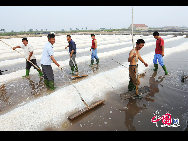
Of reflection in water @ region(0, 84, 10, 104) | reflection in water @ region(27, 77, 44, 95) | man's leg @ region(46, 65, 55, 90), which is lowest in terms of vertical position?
reflection in water @ region(0, 84, 10, 104)

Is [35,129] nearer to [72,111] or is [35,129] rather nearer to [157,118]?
[72,111]

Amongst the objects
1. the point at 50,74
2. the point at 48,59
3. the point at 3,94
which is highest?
the point at 48,59

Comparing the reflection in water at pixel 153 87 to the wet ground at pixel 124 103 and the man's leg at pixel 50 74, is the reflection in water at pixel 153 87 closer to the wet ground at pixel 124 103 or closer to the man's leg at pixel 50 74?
the wet ground at pixel 124 103

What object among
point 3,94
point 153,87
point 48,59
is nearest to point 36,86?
point 3,94

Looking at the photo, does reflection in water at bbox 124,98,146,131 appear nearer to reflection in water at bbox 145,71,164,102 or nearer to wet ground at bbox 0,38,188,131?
wet ground at bbox 0,38,188,131

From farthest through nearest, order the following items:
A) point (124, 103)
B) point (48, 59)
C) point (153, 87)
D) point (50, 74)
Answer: point (153, 87) → point (50, 74) → point (48, 59) → point (124, 103)

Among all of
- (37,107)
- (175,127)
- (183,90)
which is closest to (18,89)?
(37,107)

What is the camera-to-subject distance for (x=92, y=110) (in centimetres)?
496

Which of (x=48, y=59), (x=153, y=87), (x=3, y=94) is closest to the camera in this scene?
(x=48, y=59)

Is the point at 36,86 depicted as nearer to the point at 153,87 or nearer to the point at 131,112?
the point at 131,112

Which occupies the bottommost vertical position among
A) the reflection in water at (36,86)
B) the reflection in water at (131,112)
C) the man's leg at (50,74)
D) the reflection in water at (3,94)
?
the reflection in water at (131,112)

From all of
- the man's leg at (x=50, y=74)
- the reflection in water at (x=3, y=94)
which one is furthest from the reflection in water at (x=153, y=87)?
the reflection in water at (x=3, y=94)

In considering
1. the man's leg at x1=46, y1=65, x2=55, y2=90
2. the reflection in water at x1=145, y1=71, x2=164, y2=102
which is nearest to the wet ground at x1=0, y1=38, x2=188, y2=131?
the reflection in water at x1=145, y1=71, x2=164, y2=102

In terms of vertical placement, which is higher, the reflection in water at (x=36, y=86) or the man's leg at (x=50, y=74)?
the man's leg at (x=50, y=74)
